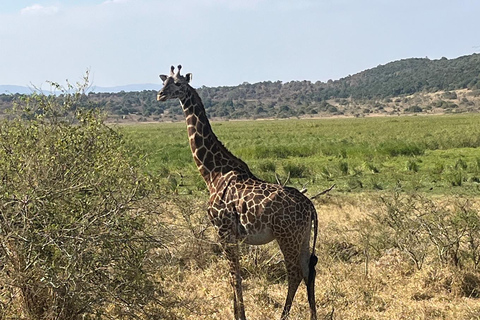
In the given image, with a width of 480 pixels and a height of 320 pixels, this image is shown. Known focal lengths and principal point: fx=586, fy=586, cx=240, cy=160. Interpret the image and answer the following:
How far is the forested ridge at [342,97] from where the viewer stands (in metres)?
106

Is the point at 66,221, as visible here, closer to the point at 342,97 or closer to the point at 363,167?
the point at 363,167

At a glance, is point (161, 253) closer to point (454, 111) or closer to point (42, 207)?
point (42, 207)

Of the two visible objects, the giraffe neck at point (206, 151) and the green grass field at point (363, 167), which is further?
the green grass field at point (363, 167)

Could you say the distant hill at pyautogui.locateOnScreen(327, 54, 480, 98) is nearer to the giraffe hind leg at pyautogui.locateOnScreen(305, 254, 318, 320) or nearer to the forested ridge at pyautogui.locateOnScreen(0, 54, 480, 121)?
the forested ridge at pyautogui.locateOnScreen(0, 54, 480, 121)

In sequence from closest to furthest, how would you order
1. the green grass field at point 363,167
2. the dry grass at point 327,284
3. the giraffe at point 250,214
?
1. the giraffe at point 250,214
2. the dry grass at point 327,284
3. the green grass field at point 363,167

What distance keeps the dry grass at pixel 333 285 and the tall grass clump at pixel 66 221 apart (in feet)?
2.03

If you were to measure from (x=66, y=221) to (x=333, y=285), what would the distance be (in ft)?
12.0

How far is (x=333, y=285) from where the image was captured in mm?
7188

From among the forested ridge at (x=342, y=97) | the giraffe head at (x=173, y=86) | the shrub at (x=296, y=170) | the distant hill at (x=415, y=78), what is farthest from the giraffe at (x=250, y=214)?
the distant hill at (x=415, y=78)

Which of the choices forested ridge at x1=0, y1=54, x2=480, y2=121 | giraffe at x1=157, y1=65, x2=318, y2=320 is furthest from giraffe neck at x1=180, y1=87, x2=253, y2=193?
forested ridge at x1=0, y1=54, x2=480, y2=121

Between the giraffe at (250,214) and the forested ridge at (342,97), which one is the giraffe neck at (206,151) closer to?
the giraffe at (250,214)

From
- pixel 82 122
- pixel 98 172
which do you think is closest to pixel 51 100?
pixel 82 122

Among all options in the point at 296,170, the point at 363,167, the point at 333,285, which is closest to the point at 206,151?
the point at 333,285

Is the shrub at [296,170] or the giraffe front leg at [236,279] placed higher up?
the giraffe front leg at [236,279]
